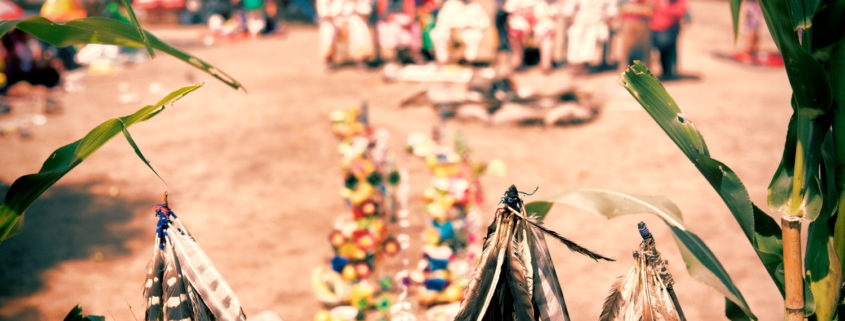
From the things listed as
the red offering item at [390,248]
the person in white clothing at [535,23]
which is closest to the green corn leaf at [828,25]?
the red offering item at [390,248]

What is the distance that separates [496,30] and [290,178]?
6457mm

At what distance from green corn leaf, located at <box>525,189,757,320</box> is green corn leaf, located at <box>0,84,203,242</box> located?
1229mm

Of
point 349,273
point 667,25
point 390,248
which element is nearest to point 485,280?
point 349,273

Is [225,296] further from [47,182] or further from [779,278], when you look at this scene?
[779,278]

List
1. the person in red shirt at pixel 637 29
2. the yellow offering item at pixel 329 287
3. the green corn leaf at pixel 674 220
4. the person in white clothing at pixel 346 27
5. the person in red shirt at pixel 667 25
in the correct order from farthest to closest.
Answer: the person in white clothing at pixel 346 27 → the person in red shirt at pixel 637 29 → the person in red shirt at pixel 667 25 → the yellow offering item at pixel 329 287 → the green corn leaf at pixel 674 220

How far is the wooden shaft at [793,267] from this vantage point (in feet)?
5.90

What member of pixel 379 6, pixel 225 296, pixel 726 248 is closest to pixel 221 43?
pixel 379 6

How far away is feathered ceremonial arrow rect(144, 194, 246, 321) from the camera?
1765 millimetres

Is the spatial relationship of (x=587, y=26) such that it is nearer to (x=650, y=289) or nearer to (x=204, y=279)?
(x=650, y=289)

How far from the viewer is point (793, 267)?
5.95ft

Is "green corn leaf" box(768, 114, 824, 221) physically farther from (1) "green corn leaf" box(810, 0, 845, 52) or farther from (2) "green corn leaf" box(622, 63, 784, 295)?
(1) "green corn leaf" box(810, 0, 845, 52)

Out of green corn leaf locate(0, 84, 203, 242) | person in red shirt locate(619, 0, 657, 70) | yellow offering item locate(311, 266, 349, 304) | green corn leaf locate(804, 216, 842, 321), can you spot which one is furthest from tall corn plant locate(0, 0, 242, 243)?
person in red shirt locate(619, 0, 657, 70)

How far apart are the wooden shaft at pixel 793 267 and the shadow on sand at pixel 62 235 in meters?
5.03

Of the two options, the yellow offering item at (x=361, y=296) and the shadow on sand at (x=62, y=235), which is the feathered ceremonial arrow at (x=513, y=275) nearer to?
the yellow offering item at (x=361, y=296)
